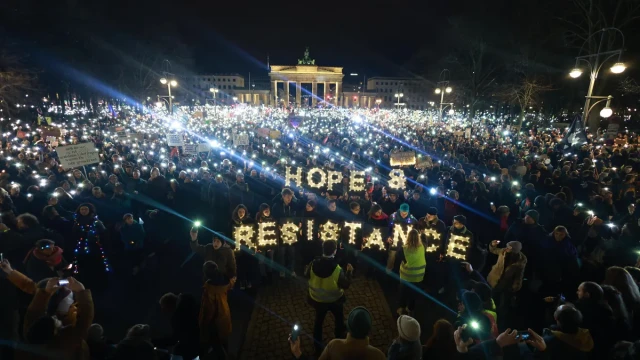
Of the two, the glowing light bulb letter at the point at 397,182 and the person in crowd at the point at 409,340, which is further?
the glowing light bulb letter at the point at 397,182

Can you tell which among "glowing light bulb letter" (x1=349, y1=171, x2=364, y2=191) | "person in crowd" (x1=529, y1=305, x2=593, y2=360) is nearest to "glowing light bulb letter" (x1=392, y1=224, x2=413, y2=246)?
"person in crowd" (x1=529, y1=305, x2=593, y2=360)

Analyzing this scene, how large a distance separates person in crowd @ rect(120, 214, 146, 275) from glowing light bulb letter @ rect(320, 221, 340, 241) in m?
3.54

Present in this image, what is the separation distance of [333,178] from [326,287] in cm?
520

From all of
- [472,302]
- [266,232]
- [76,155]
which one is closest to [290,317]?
[266,232]

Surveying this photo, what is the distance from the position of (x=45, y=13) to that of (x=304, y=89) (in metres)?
81.9

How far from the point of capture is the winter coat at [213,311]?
12.7ft

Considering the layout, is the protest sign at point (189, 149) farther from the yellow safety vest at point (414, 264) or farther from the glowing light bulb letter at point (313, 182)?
the yellow safety vest at point (414, 264)

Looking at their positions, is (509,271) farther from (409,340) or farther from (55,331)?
(55,331)

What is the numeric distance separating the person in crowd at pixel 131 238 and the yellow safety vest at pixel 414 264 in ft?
16.3

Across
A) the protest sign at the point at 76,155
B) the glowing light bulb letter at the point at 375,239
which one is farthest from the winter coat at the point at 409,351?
the protest sign at the point at 76,155

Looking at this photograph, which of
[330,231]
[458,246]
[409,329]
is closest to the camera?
[409,329]

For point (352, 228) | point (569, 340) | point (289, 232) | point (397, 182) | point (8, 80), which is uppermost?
Result: point (8, 80)

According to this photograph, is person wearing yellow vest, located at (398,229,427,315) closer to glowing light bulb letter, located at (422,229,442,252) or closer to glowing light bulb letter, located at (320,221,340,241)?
glowing light bulb letter, located at (422,229,442,252)

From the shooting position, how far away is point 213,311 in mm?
3893
